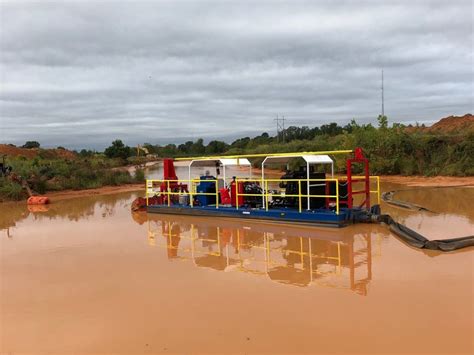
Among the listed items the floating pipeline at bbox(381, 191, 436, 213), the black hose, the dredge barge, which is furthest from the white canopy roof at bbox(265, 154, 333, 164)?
the floating pipeline at bbox(381, 191, 436, 213)

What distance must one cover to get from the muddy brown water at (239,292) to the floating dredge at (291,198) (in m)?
0.42

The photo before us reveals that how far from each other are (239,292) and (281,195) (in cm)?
670

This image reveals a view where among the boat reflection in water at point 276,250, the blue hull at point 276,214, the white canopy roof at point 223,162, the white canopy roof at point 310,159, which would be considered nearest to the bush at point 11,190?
the blue hull at point 276,214

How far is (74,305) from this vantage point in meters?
6.46

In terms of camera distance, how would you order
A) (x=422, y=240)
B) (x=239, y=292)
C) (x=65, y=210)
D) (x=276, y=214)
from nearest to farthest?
(x=239, y=292) < (x=422, y=240) < (x=276, y=214) < (x=65, y=210)

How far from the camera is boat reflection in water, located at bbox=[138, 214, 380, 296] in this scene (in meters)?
7.56

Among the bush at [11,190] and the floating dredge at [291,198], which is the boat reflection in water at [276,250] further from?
the bush at [11,190]

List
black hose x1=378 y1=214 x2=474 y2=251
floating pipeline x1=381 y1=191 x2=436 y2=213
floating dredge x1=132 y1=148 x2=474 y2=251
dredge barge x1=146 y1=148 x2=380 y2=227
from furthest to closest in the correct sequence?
floating pipeline x1=381 y1=191 x2=436 y2=213, dredge barge x1=146 y1=148 x2=380 y2=227, floating dredge x1=132 y1=148 x2=474 y2=251, black hose x1=378 y1=214 x2=474 y2=251

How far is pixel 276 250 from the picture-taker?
964cm

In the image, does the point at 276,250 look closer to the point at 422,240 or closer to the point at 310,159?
the point at 422,240

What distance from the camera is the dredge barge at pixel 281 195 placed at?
12.0m

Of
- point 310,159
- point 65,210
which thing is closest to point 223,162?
point 310,159

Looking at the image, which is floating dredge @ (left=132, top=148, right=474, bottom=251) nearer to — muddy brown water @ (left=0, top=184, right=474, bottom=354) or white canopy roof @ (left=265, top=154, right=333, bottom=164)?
white canopy roof @ (left=265, top=154, right=333, bottom=164)

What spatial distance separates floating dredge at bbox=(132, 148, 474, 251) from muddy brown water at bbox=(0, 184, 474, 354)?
1.36ft
